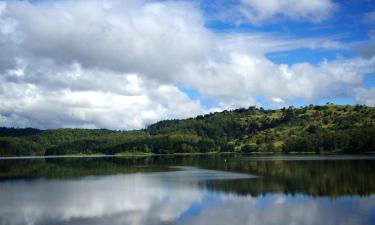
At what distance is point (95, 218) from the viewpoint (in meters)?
48.5

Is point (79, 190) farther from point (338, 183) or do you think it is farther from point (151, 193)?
point (338, 183)

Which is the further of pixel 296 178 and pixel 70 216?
pixel 296 178

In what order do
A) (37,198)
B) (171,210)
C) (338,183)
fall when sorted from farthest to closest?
(338,183) → (37,198) → (171,210)

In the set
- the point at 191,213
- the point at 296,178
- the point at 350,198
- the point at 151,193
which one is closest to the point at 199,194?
the point at 151,193

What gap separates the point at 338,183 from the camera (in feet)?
240

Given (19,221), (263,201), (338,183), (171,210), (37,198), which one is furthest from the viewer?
(338,183)

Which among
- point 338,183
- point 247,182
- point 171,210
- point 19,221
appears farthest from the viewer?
point 247,182

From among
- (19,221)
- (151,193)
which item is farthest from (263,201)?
(19,221)

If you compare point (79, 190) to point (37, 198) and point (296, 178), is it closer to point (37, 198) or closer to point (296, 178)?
point (37, 198)

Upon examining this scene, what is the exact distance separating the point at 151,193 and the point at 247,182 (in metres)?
18.6

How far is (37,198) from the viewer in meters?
65.2

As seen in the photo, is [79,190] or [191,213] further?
[79,190]

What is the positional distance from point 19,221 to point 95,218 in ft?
24.6

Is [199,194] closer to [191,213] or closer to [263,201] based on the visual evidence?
[263,201]
